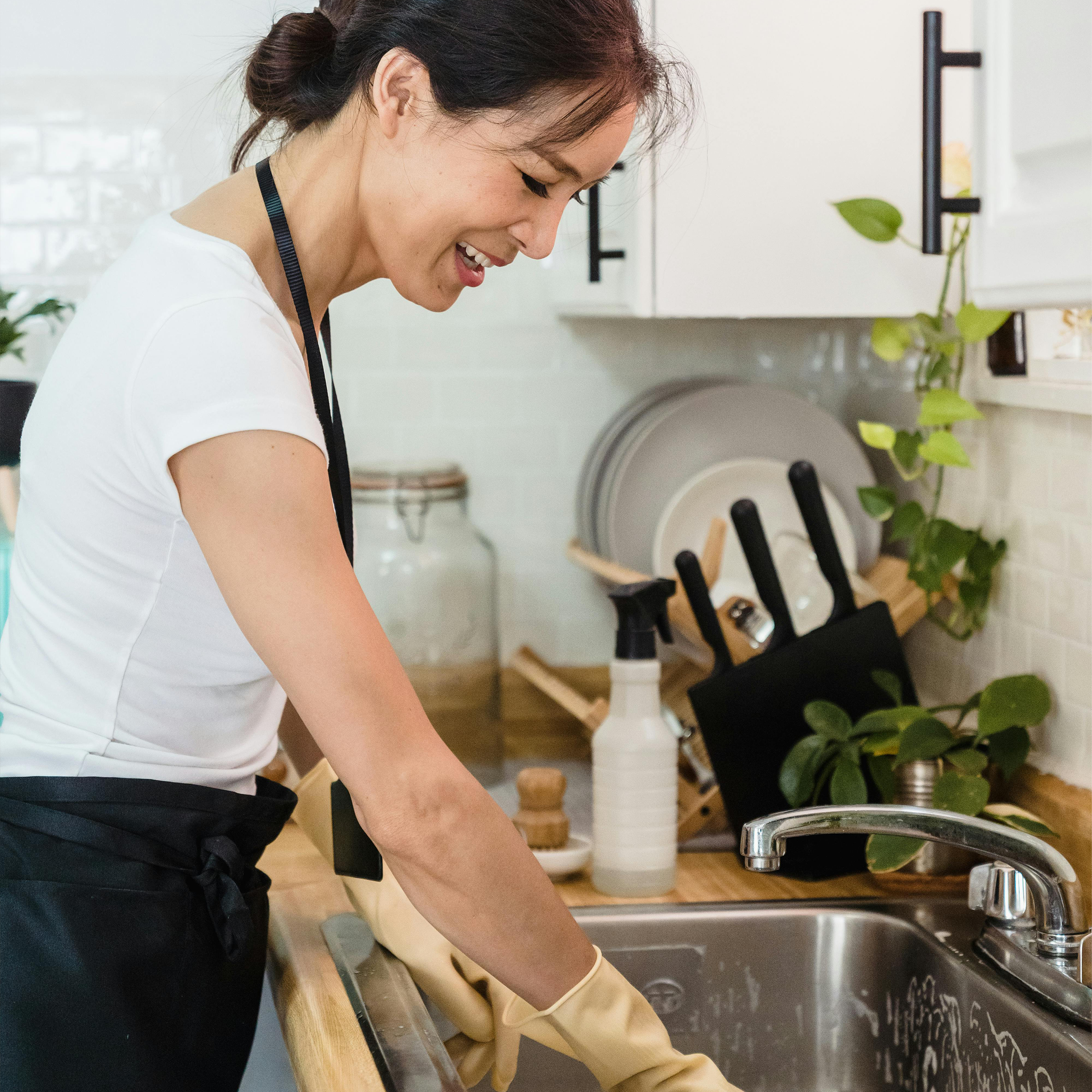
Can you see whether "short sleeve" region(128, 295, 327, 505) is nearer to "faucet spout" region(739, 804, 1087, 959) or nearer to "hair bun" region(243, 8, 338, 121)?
"hair bun" region(243, 8, 338, 121)

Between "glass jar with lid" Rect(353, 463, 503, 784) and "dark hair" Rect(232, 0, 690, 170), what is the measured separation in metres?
0.78

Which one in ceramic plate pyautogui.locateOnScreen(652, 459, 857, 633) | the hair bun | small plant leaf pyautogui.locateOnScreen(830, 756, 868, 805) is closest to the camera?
the hair bun

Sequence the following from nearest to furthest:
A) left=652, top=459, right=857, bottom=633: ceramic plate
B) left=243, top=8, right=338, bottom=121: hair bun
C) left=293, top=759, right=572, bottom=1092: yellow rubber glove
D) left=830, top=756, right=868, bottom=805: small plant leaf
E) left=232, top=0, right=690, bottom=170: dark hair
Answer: left=232, top=0, right=690, bottom=170: dark hair
left=243, top=8, right=338, bottom=121: hair bun
left=293, top=759, right=572, bottom=1092: yellow rubber glove
left=830, top=756, right=868, bottom=805: small plant leaf
left=652, top=459, right=857, bottom=633: ceramic plate

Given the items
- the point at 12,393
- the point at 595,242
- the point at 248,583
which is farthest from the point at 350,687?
the point at 595,242

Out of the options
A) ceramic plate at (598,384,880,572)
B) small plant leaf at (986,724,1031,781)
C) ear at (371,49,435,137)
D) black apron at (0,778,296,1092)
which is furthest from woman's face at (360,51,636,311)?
ceramic plate at (598,384,880,572)

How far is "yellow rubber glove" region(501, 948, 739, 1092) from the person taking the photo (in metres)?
0.78

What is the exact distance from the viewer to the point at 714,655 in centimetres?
131

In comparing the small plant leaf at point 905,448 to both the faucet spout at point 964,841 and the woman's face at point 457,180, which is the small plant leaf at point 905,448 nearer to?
the faucet spout at point 964,841

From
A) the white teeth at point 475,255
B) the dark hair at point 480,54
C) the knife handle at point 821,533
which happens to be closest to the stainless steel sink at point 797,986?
the knife handle at point 821,533

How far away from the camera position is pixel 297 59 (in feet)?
2.78

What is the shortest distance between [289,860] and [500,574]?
630 millimetres

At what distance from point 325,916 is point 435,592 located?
60 centimetres

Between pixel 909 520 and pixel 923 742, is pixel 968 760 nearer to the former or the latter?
pixel 923 742

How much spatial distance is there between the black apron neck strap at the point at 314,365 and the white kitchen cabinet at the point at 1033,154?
1.52 feet
